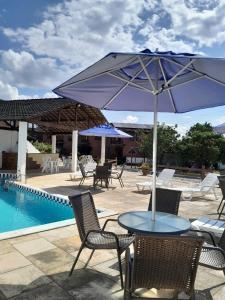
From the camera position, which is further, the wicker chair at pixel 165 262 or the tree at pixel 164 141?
the tree at pixel 164 141

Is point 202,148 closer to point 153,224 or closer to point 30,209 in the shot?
point 30,209

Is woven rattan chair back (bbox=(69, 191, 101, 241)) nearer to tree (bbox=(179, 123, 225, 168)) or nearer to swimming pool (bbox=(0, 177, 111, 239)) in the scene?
swimming pool (bbox=(0, 177, 111, 239))

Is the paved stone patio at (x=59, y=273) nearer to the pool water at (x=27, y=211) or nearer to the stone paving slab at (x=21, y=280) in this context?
the stone paving slab at (x=21, y=280)

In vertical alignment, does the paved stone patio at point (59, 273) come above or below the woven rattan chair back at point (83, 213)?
below

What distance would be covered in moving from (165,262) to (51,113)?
15358mm

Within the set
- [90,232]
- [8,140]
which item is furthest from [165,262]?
[8,140]

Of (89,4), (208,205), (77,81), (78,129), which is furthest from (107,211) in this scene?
(78,129)

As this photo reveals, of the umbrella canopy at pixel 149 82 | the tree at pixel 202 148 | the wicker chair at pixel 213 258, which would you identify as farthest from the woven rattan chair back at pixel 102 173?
the tree at pixel 202 148

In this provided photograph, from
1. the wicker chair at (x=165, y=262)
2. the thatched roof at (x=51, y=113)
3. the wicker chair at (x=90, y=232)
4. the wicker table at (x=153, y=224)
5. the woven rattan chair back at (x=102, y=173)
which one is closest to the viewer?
the wicker chair at (x=165, y=262)

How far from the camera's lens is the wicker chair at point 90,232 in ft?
12.0

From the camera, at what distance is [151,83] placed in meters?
3.90

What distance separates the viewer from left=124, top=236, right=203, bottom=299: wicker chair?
8.34 feet

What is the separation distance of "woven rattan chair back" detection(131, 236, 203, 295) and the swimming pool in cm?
338

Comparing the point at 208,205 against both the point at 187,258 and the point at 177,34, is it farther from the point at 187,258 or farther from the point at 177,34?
the point at 187,258
